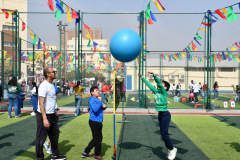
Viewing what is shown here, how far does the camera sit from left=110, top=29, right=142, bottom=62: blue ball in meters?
4.84

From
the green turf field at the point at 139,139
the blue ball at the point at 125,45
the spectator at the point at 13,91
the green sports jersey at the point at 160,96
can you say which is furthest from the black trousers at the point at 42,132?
the spectator at the point at 13,91

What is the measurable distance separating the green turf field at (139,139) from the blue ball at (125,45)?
92.4 inches

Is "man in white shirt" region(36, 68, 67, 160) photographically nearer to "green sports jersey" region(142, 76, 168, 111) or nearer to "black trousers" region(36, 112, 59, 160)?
"black trousers" region(36, 112, 59, 160)

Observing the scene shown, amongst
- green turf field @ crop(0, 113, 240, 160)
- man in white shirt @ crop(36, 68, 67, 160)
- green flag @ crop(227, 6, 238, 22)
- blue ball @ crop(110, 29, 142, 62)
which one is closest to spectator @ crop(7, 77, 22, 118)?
Result: green turf field @ crop(0, 113, 240, 160)

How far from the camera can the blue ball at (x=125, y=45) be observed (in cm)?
484

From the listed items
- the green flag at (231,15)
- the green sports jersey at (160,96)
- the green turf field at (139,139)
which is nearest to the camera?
the green sports jersey at (160,96)

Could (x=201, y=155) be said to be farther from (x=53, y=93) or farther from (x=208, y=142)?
(x=53, y=93)

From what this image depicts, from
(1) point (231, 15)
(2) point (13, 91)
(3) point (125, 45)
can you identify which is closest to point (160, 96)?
(3) point (125, 45)

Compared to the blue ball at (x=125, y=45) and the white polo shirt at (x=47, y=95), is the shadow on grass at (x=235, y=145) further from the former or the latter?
the white polo shirt at (x=47, y=95)

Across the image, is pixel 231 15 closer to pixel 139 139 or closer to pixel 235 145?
pixel 235 145

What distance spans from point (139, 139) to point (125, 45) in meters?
3.22

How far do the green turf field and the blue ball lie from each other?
2346 mm

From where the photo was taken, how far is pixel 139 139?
22.1ft

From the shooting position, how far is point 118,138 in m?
6.85
